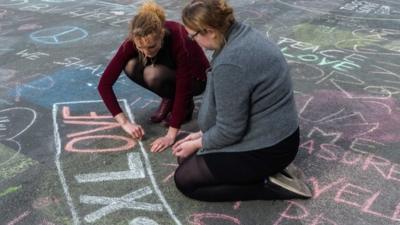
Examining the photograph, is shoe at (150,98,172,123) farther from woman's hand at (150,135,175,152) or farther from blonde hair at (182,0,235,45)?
blonde hair at (182,0,235,45)

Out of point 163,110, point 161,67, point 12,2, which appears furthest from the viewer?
point 12,2

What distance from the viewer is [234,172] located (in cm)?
234

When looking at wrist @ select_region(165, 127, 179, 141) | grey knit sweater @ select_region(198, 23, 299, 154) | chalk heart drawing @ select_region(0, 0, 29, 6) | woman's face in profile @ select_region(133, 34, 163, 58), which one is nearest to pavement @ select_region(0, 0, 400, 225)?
wrist @ select_region(165, 127, 179, 141)

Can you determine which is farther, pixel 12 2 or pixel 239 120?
pixel 12 2

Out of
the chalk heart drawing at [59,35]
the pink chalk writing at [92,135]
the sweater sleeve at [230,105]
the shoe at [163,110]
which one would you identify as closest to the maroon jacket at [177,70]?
the pink chalk writing at [92,135]

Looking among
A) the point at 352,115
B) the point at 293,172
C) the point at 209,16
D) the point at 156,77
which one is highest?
the point at 209,16

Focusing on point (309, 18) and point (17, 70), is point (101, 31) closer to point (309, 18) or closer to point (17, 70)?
point (17, 70)

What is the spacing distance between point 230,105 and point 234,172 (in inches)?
15.2

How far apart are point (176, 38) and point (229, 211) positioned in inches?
44.1

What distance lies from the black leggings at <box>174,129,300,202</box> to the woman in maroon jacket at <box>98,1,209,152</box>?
53 centimetres

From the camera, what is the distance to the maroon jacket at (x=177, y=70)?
2893 mm

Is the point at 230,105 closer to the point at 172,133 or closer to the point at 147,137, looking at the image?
the point at 172,133

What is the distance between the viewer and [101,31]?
5457 mm

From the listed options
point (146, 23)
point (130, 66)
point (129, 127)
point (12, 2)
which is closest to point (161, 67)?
point (130, 66)
